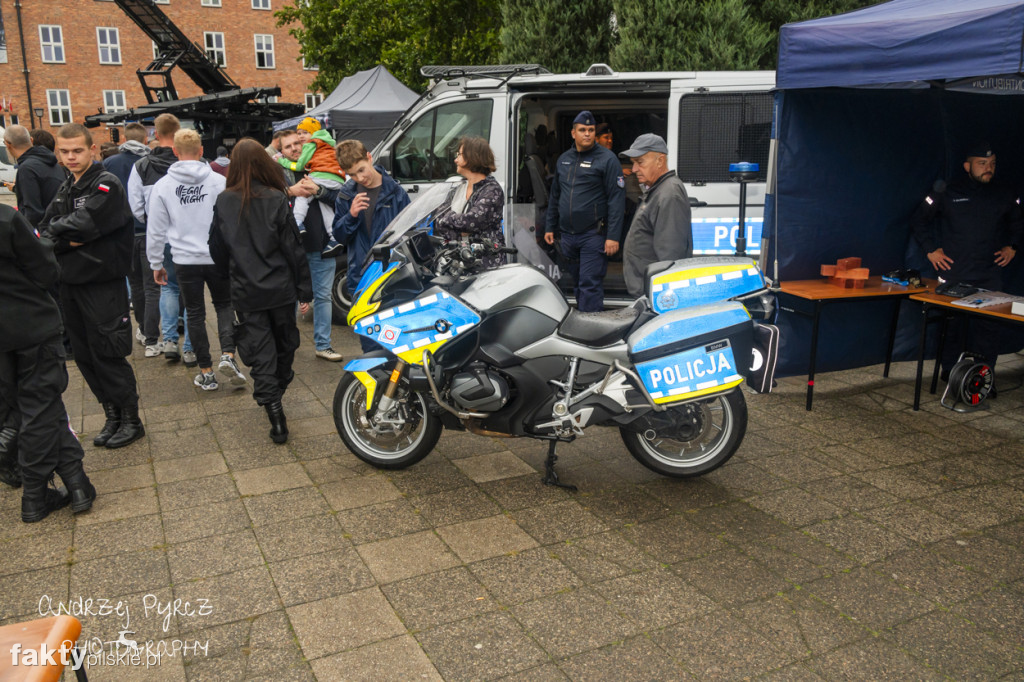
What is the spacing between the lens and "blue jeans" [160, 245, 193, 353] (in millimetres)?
6859

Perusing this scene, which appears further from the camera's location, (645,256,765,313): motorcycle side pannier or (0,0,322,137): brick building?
(0,0,322,137): brick building

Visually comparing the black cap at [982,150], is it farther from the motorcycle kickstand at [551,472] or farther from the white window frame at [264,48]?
the white window frame at [264,48]

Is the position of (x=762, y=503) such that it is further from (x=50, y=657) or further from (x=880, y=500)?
(x=50, y=657)

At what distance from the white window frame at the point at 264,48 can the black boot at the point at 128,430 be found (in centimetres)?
4612

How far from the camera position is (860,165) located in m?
6.23

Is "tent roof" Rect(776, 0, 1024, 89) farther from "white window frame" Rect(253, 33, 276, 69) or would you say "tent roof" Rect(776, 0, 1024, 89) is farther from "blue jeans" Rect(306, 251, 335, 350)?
"white window frame" Rect(253, 33, 276, 69)

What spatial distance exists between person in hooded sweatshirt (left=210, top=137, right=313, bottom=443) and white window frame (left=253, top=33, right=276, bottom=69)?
4600cm

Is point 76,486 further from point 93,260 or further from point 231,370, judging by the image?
point 231,370

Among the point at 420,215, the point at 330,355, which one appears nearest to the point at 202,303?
the point at 330,355

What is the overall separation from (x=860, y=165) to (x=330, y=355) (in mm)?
4694

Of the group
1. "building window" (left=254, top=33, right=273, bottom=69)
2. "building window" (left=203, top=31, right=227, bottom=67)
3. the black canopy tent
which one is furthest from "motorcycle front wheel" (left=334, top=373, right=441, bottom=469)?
"building window" (left=254, top=33, right=273, bottom=69)

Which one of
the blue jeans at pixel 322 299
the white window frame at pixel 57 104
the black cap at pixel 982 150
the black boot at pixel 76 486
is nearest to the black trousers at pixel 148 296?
the blue jeans at pixel 322 299

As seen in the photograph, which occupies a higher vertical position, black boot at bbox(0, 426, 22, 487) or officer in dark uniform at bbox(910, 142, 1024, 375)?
officer in dark uniform at bbox(910, 142, 1024, 375)

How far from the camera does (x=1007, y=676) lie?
2.84 meters
